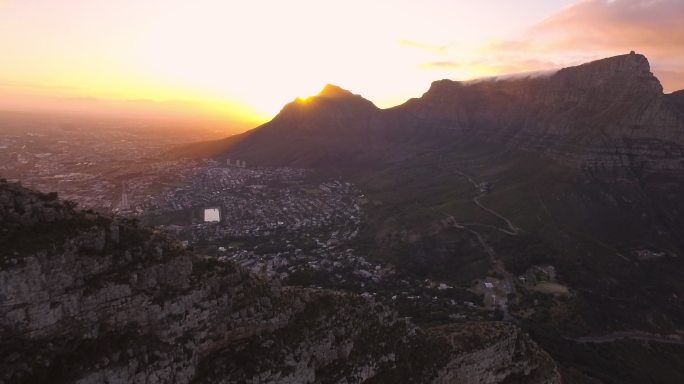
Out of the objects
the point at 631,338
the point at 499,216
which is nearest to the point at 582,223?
the point at 499,216

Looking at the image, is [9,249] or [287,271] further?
[287,271]

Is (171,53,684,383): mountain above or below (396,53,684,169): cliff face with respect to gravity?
below

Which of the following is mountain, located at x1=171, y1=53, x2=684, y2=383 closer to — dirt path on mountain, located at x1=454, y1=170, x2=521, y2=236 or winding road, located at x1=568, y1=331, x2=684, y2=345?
dirt path on mountain, located at x1=454, y1=170, x2=521, y2=236

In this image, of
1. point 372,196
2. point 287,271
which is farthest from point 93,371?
point 372,196

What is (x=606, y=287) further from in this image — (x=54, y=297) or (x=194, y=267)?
(x=54, y=297)

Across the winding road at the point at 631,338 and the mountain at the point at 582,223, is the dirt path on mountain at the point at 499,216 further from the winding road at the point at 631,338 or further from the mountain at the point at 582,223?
the winding road at the point at 631,338

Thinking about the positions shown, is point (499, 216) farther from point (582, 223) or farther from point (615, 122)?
point (615, 122)

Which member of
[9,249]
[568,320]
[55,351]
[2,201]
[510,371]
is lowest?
[568,320]

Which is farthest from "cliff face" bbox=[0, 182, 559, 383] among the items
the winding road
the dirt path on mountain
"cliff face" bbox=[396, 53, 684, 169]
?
"cliff face" bbox=[396, 53, 684, 169]
